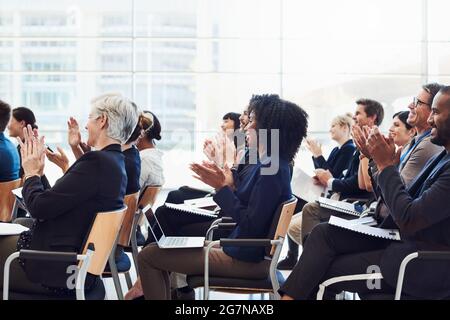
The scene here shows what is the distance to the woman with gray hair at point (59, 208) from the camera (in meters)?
2.54

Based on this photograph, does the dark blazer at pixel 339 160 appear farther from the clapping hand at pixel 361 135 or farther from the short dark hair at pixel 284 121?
the clapping hand at pixel 361 135

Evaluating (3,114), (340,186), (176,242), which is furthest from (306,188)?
(3,114)

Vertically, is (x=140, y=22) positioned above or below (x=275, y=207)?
above

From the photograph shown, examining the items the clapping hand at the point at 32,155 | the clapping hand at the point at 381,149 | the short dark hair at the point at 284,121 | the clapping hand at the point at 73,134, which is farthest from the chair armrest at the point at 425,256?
the clapping hand at the point at 73,134

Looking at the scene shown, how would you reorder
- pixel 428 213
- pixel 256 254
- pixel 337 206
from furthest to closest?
pixel 337 206 < pixel 256 254 < pixel 428 213

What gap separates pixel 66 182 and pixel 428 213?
128 centimetres

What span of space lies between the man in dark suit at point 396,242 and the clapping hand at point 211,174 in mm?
495

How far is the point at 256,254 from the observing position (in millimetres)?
2873

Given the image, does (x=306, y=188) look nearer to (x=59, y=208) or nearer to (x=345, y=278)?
(x=345, y=278)

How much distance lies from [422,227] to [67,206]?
1.25m
